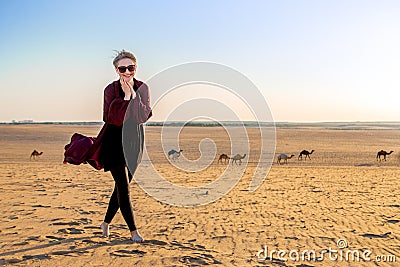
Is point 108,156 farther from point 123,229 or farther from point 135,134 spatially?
point 123,229

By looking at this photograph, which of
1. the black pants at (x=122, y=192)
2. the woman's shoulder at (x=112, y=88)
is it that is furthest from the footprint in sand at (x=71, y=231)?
the woman's shoulder at (x=112, y=88)

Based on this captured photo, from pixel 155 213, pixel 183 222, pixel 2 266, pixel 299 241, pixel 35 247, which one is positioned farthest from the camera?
pixel 155 213

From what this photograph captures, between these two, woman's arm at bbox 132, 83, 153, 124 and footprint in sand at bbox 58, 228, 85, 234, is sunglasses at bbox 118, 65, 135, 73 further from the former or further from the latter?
footprint in sand at bbox 58, 228, 85, 234

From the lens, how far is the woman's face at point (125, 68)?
5.43m

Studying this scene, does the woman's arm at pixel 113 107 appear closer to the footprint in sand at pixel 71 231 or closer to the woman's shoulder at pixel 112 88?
the woman's shoulder at pixel 112 88

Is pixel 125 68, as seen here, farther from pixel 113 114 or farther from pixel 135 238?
pixel 135 238

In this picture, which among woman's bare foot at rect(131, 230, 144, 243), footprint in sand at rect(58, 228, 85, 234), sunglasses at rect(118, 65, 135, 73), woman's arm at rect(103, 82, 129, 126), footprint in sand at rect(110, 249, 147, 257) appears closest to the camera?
footprint in sand at rect(110, 249, 147, 257)

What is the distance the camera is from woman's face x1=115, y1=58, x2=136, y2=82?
5.43 metres

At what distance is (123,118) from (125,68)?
695mm

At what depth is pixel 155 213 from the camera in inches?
321

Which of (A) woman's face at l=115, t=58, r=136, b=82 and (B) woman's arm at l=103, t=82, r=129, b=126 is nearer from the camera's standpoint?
(B) woman's arm at l=103, t=82, r=129, b=126

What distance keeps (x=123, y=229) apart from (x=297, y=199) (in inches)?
212

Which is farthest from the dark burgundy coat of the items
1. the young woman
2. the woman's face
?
the woman's face

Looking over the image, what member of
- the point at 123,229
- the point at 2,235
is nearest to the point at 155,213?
the point at 123,229
